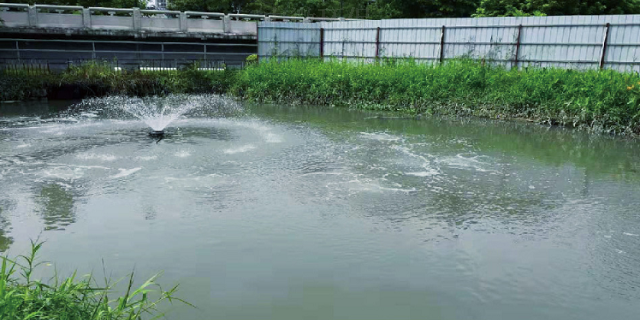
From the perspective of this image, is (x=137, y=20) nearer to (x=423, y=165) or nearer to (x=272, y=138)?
(x=272, y=138)

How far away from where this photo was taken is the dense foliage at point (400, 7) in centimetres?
1854

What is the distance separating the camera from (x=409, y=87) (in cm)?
1143

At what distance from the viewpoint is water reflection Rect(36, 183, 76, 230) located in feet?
14.9

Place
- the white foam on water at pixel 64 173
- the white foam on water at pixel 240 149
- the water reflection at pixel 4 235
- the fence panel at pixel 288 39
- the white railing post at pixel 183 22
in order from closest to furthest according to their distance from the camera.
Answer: the water reflection at pixel 4 235 → the white foam on water at pixel 64 173 → the white foam on water at pixel 240 149 → the fence panel at pixel 288 39 → the white railing post at pixel 183 22

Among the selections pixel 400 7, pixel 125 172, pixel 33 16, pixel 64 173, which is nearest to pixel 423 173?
pixel 125 172

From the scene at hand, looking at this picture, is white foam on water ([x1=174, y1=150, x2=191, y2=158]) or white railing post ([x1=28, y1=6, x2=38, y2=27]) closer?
white foam on water ([x1=174, y1=150, x2=191, y2=158])

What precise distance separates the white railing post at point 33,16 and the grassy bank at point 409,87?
453 centimetres

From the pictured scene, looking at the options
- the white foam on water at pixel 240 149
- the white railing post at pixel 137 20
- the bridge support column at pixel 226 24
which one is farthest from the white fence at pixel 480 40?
the white foam on water at pixel 240 149

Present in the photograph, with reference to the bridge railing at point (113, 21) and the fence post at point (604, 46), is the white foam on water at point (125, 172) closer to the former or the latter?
the fence post at point (604, 46)

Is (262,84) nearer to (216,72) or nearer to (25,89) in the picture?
(216,72)

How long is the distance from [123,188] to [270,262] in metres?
2.57

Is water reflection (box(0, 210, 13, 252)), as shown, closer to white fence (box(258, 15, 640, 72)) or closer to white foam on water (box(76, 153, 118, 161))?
white foam on water (box(76, 153, 118, 161))

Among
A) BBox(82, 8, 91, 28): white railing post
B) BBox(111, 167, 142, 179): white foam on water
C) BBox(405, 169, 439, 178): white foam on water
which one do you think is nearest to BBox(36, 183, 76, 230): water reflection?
BBox(111, 167, 142, 179): white foam on water

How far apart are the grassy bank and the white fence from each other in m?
0.90
